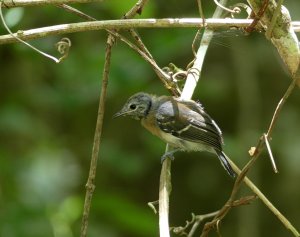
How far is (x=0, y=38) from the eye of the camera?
2.47 meters

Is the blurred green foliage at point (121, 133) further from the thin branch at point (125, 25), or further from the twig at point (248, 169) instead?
the twig at point (248, 169)

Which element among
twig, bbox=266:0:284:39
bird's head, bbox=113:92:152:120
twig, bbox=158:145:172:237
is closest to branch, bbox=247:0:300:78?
twig, bbox=266:0:284:39

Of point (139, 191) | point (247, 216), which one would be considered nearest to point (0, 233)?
point (247, 216)

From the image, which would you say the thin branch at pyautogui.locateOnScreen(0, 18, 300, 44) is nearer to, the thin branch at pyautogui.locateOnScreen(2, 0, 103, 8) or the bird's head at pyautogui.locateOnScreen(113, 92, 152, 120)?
the thin branch at pyautogui.locateOnScreen(2, 0, 103, 8)

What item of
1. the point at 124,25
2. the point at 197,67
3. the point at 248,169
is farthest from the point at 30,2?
the point at 248,169

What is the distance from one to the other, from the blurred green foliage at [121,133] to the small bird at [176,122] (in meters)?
0.26

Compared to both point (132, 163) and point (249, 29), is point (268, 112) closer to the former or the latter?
point (132, 163)

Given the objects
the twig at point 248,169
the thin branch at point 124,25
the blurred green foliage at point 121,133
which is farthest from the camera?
the blurred green foliage at point 121,133

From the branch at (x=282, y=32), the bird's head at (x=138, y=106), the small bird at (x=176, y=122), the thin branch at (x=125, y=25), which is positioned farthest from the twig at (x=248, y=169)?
the bird's head at (x=138, y=106)

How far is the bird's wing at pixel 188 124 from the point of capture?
390cm

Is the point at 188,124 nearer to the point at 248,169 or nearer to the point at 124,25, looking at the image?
the point at 124,25

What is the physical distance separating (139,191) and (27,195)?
3160 mm

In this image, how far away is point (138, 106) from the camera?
422 centimetres

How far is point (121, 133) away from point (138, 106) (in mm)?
2811
